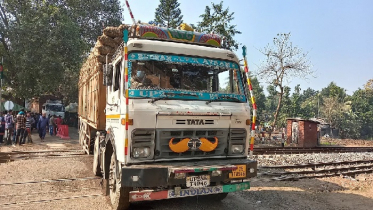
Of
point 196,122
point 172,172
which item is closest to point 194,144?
point 196,122

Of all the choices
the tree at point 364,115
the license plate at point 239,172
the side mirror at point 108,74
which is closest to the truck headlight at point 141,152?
the license plate at point 239,172

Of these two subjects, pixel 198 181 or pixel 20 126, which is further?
pixel 20 126

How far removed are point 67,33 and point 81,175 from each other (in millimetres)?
16676

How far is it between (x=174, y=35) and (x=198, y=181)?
107 inches

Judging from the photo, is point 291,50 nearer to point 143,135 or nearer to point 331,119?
point 331,119

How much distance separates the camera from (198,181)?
14.3ft

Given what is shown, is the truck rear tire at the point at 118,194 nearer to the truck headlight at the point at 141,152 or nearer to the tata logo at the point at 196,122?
the truck headlight at the point at 141,152

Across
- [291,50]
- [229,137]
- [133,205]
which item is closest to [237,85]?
[229,137]

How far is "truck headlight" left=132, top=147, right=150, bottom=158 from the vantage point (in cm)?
430

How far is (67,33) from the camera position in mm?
21641

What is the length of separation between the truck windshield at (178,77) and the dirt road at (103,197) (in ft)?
7.26

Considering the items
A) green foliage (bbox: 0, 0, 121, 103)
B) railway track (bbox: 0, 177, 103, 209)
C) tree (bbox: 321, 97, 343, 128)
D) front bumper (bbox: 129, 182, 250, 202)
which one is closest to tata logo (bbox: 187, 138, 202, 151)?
front bumper (bbox: 129, 182, 250, 202)

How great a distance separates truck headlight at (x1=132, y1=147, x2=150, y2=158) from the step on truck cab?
0.01 m

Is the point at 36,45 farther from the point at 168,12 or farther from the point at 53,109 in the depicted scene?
the point at 168,12
